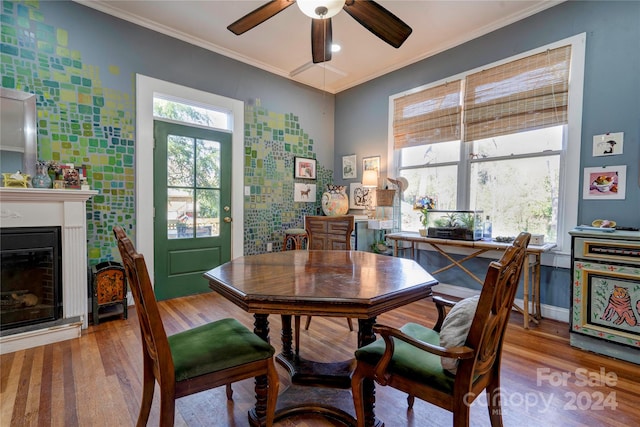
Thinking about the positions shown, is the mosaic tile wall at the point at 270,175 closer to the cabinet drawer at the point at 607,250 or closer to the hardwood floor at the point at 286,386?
the hardwood floor at the point at 286,386

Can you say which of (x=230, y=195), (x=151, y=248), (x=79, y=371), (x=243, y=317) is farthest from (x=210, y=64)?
(x=79, y=371)

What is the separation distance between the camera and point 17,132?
2.50 m

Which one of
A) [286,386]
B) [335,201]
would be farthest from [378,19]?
[335,201]

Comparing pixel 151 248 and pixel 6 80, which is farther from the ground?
pixel 6 80

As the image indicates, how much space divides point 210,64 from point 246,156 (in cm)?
117

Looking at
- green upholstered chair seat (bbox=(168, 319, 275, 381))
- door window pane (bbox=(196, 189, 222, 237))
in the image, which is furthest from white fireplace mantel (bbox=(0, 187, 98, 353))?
green upholstered chair seat (bbox=(168, 319, 275, 381))

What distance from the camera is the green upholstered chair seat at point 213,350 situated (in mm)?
1173

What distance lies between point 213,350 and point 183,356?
4.5 inches

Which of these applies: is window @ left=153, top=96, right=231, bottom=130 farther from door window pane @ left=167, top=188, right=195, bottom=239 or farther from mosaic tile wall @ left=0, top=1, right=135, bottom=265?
door window pane @ left=167, top=188, right=195, bottom=239

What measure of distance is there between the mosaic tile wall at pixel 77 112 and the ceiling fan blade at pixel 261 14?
5.54 ft

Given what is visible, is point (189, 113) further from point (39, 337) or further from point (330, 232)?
point (39, 337)

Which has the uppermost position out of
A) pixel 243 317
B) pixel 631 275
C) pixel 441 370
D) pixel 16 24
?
pixel 16 24

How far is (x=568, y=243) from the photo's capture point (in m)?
2.76

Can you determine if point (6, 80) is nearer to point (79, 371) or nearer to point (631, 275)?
point (79, 371)
